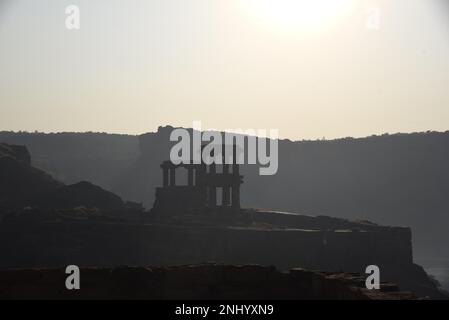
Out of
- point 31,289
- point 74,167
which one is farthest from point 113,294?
point 74,167

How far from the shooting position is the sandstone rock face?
1467 centimetres

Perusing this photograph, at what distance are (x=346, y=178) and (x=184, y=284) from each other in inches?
4880

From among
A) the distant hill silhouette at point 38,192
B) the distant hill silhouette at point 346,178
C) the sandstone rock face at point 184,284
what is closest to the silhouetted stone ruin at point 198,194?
the distant hill silhouette at point 38,192

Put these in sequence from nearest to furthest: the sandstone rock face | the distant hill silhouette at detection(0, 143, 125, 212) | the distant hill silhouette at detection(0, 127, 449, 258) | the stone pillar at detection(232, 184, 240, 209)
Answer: the sandstone rock face
the stone pillar at detection(232, 184, 240, 209)
the distant hill silhouette at detection(0, 143, 125, 212)
the distant hill silhouette at detection(0, 127, 449, 258)

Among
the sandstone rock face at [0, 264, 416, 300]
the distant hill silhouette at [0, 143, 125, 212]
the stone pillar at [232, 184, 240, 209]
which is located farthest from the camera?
the distant hill silhouette at [0, 143, 125, 212]

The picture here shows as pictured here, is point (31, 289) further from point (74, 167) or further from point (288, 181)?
point (74, 167)

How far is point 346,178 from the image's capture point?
137750 millimetres

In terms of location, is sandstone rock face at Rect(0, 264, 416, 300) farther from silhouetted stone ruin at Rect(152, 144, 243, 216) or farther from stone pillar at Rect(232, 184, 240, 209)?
stone pillar at Rect(232, 184, 240, 209)

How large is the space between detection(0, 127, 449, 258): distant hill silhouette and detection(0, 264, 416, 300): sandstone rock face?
106 meters

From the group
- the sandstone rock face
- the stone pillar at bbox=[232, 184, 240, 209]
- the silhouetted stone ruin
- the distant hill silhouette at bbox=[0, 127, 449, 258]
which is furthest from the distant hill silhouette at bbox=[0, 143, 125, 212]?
the distant hill silhouette at bbox=[0, 127, 449, 258]

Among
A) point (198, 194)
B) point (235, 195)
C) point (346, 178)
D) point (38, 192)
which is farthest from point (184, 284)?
point (346, 178)

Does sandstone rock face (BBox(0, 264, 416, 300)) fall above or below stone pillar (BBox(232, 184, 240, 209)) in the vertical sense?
below

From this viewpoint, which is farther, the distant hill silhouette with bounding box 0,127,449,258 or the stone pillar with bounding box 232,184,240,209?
the distant hill silhouette with bounding box 0,127,449,258

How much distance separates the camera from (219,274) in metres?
15.2
